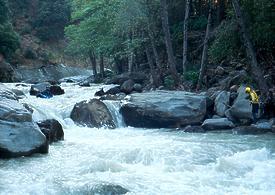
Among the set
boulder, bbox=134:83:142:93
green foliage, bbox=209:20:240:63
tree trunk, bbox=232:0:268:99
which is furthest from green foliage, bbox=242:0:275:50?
boulder, bbox=134:83:142:93

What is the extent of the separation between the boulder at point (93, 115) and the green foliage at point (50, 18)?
40464 mm

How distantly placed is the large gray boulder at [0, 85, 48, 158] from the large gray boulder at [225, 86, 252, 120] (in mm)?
7647

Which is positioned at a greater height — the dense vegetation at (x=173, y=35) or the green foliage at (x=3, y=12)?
the green foliage at (x=3, y=12)

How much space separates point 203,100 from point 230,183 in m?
8.31

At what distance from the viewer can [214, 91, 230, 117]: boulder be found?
17.0 m

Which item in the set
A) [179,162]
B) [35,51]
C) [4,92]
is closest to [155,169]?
[179,162]

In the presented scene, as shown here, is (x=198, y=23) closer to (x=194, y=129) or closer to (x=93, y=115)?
(x=93, y=115)

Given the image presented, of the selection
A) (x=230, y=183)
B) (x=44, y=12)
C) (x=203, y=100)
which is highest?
(x=44, y=12)

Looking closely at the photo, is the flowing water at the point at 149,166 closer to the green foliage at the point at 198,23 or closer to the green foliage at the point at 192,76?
the green foliage at the point at 192,76

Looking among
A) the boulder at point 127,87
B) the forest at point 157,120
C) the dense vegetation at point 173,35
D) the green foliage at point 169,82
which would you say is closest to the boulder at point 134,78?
the forest at point 157,120

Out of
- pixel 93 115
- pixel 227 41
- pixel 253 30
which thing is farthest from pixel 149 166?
pixel 227 41

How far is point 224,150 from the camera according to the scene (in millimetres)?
11703

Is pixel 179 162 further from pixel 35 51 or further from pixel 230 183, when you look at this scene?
pixel 35 51

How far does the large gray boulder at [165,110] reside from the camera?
16.6 meters
